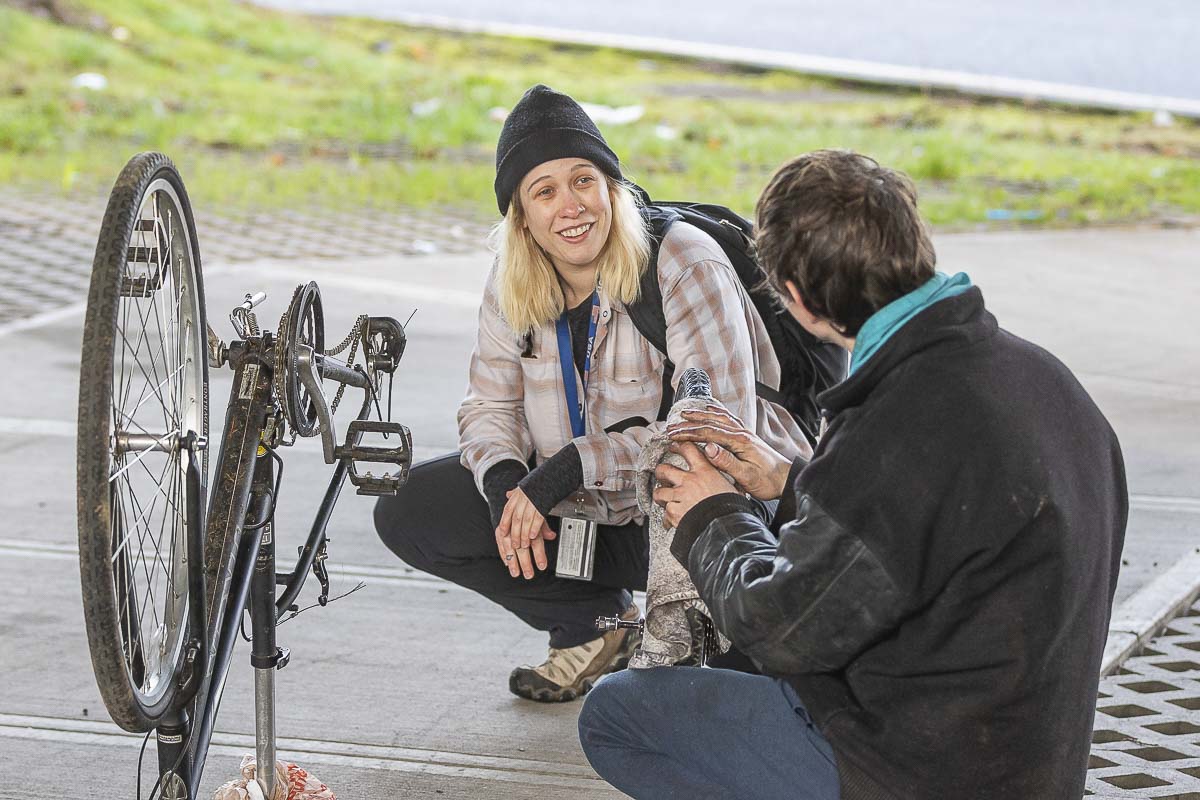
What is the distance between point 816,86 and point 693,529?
1278cm

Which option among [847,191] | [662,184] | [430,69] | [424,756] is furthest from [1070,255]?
[430,69]

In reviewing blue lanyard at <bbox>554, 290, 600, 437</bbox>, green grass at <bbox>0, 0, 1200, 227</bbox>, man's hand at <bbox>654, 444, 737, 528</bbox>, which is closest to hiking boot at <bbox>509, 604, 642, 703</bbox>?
blue lanyard at <bbox>554, 290, 600, 437</bbox>

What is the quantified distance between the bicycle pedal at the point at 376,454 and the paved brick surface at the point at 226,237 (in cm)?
458

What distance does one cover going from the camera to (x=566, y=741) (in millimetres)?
3102

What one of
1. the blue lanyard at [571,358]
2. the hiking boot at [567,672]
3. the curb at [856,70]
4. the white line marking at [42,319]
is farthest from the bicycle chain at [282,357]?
the curb at [856,70]

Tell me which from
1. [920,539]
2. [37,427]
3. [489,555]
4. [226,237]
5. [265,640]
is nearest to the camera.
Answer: [920,539]

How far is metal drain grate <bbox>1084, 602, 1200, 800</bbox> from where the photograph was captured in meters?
2.87

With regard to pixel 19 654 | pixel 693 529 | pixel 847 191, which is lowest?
pixel 19 654

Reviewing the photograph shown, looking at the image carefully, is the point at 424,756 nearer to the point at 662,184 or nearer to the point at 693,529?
the point at 693,529

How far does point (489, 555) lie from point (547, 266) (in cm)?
62

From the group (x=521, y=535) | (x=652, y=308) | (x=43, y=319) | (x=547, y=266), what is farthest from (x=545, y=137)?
(x=43, y=319)

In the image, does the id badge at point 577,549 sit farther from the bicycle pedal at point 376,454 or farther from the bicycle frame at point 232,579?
the bicycle frame at point 232,579

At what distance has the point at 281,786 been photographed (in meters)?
2.62

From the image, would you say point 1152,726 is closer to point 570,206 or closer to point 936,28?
point 570,206
